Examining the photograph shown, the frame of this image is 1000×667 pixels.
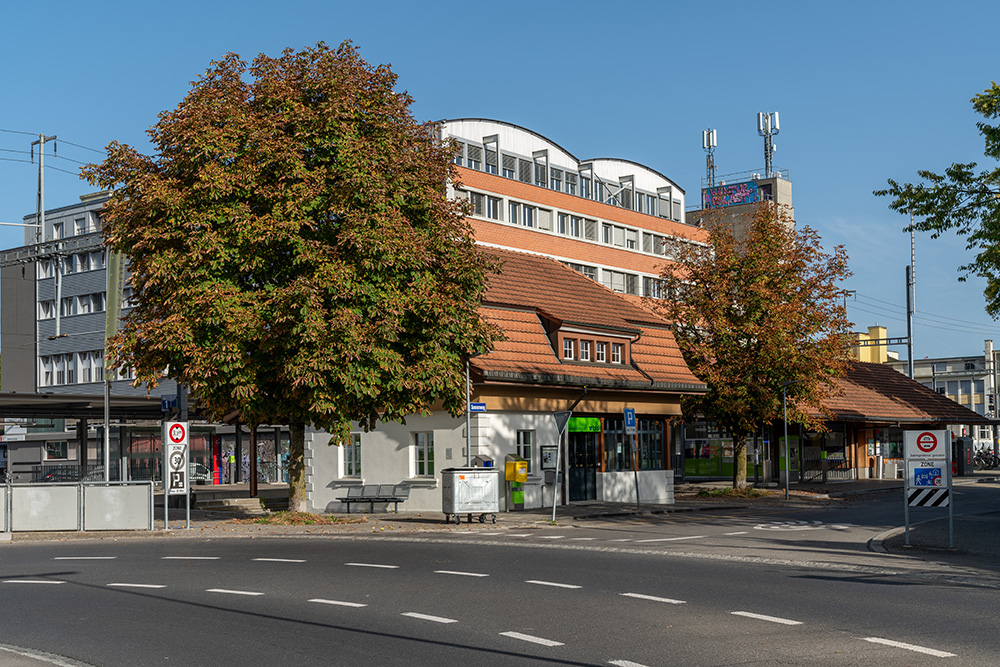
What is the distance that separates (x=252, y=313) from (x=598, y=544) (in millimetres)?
9586

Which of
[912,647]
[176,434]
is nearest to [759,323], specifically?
[176,434]

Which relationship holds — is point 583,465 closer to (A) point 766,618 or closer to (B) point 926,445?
(B) point 926,445

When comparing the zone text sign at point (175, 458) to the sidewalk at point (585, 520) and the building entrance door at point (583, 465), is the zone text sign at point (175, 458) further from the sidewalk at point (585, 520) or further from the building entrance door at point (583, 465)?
the building entrance door at point (583, 465)

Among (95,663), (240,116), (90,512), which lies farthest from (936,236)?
(95,663)

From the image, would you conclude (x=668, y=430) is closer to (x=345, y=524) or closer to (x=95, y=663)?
(x=345, y=524)

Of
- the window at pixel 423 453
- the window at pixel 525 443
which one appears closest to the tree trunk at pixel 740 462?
the window at pixel 525 443

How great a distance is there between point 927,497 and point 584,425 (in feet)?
48.9

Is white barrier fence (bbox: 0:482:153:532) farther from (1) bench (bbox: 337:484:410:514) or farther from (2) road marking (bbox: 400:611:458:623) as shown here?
(2) road marking (bbox: 400:611:458:623)

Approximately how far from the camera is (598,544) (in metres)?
21.0

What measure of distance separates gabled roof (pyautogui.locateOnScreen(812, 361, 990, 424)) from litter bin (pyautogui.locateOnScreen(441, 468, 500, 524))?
89.8 ft

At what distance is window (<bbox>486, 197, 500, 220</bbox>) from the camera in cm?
6938

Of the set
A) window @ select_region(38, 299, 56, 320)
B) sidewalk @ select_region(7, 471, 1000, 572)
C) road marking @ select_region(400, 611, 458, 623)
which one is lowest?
sidewalk @ select_region(7, 471, 1000, 572)

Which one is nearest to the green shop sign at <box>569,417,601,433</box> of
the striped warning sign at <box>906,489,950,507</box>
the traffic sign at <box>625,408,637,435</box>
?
the traffic sign at <box>625,408,637,435</box>

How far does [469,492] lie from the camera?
90.4ft
